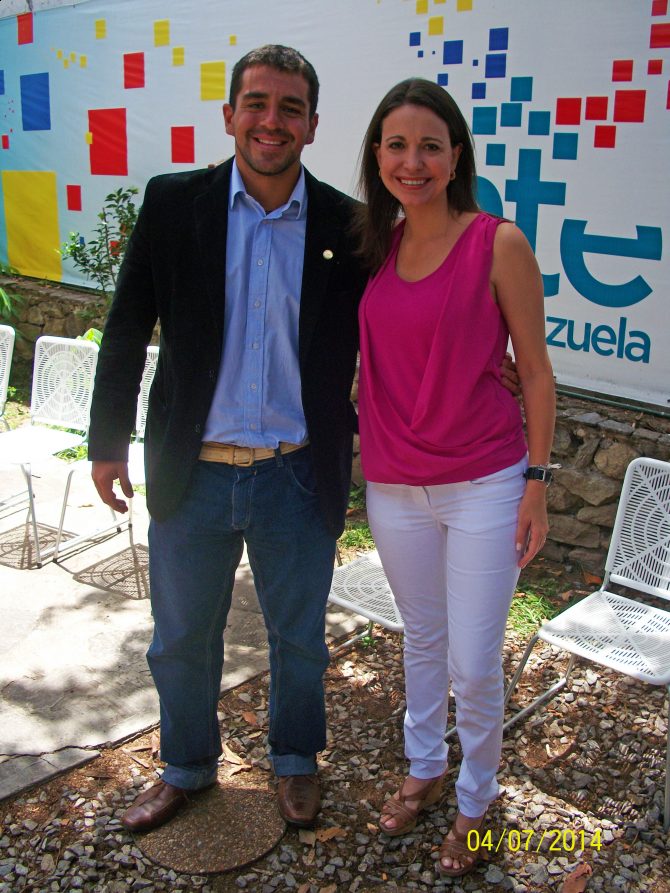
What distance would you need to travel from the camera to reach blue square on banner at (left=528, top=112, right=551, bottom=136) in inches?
171

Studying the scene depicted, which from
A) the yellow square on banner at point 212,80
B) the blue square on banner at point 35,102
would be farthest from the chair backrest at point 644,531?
the blue square on banner at point 35,102

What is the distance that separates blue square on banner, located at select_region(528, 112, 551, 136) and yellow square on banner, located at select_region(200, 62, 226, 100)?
2.42 metres

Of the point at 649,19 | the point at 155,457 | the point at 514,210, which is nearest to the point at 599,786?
the point at 155,457

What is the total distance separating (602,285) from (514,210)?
0.62 meters

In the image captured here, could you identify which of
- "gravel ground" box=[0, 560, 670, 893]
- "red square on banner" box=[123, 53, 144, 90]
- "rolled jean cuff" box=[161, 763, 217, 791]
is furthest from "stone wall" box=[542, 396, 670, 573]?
"red square on banner" box=[123, 53, 144, 90]

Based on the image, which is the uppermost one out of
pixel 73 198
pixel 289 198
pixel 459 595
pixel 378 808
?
pixel 73 198

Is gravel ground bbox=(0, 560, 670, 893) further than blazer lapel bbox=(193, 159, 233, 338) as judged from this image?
Yes

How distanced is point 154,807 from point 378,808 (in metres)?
0.71

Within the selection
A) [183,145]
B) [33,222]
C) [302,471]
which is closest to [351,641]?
[302,471]

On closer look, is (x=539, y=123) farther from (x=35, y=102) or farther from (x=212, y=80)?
(x=35, y=102)

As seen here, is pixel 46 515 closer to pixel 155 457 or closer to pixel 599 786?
pixel 155 457

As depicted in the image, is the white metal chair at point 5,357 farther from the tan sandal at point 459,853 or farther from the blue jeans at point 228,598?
the tan sandal at point 459,853

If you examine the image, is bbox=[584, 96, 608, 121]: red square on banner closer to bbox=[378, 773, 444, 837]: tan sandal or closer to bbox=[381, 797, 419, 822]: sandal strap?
bbox=[378, 773, 444, 837]: tan sandal

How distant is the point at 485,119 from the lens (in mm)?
4586
